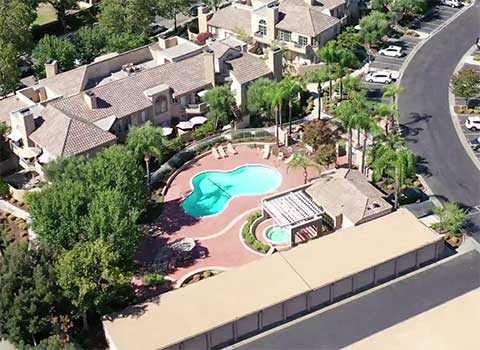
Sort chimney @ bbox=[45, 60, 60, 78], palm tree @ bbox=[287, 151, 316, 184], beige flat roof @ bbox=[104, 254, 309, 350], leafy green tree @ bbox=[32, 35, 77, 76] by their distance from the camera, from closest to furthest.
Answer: beige flat roof @ bbox=[104, 254, 309, 350], palm tree @ bbox=[287, 151, 316, 184], chimney @ bbox=[45, 60, 60, 78], leafy green tree @ bbox=[32, 35, 77, 76]

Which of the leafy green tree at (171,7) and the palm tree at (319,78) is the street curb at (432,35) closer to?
the palm tree at (319,78)

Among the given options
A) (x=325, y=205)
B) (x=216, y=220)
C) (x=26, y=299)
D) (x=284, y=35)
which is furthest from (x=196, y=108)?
(x=26, y=299)

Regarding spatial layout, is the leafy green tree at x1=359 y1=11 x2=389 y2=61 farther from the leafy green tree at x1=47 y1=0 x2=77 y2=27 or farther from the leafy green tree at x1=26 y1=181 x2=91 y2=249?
the leafy green tree at x1=26 y1=181 x2=91 y2=249

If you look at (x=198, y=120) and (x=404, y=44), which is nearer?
(x=198, y=120)

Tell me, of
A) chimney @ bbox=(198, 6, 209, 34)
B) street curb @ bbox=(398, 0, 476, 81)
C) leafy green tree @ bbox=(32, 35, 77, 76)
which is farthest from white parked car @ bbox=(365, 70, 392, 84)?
leafy green tree @ bbox=(32, 35, 77, 76)

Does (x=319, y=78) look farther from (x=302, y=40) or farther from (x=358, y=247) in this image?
→ (x=358, y=247)

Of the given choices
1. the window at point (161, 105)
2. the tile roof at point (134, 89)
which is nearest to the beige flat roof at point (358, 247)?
the window at point (161, 105)

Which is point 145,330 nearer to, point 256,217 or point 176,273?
point 176,273
